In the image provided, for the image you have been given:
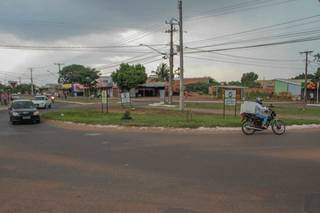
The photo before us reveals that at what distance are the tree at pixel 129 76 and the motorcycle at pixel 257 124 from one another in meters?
80.3

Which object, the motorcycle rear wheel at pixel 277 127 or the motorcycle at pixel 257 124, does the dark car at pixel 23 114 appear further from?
the motorcycle rear wheel at pixel 277 127

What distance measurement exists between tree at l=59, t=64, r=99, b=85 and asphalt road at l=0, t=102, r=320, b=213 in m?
112

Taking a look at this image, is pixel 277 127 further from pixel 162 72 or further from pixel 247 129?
pixel 162 72

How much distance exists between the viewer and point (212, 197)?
7.30 metres

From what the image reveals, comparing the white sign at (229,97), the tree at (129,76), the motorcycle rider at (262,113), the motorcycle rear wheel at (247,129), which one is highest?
the tree at (129,76)

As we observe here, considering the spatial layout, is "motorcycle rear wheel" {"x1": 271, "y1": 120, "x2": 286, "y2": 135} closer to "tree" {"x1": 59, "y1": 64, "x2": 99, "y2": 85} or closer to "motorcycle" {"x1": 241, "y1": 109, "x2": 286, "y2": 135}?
"motorcycle" {"x1": 241, "y1": 109, "x2": 286, "y2": 135}

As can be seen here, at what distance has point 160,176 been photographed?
9.16 metres

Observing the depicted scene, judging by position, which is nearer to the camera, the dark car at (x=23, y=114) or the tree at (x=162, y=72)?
the dark car at (x=23, y=114)

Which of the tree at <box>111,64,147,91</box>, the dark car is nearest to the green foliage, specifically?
the tree at <box>111,64,147,91</box>

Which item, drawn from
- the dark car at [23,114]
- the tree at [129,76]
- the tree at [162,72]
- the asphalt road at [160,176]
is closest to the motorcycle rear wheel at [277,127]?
the asphalt road at [160,176]

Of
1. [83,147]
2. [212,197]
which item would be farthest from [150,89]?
[212,197]

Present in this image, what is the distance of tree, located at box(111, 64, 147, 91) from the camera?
98812mm

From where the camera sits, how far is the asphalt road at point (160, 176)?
6902mm

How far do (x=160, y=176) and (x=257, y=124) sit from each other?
36.1 feet
